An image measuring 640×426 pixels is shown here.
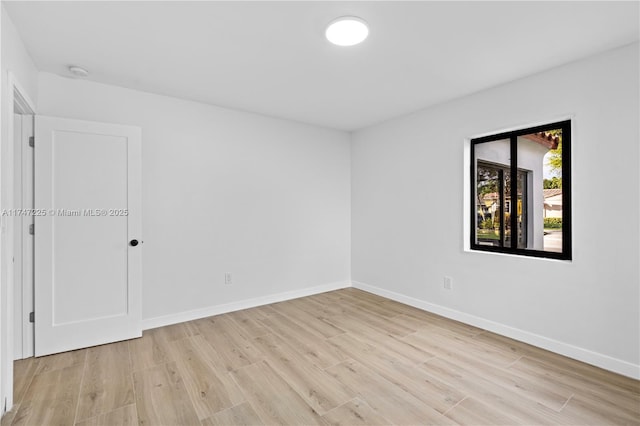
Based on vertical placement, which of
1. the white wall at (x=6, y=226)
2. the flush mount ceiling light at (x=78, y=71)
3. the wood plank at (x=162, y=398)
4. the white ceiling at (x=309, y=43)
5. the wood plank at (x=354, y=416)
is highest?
the white ceiling at (x=309, y=43)

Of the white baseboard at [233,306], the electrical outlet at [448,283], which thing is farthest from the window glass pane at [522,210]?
the white baseboard at [233,306]

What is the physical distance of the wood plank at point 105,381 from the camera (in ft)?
6.61

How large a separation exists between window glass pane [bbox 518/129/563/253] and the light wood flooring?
41.2 inches

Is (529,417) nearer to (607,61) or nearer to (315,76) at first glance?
(607,61)

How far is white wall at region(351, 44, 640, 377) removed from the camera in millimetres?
2402

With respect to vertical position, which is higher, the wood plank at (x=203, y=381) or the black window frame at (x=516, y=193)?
the black window frame at (x=516, y=193)

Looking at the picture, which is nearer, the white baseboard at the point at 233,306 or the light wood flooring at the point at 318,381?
the light wood flooring at the point at 318,381

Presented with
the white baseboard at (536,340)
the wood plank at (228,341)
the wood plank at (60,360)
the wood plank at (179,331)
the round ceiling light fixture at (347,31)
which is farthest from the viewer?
the wood plank at (179,331)

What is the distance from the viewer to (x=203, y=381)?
230cm

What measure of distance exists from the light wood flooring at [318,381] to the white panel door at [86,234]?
23 centimetres

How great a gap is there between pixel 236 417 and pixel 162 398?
0.59 metres

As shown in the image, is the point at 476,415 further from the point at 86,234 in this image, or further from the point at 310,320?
the point at 86,234

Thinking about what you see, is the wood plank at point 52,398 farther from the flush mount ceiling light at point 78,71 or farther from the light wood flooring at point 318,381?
the flush mount ceiling light at point 78,71

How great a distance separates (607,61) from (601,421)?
8.63 feet
